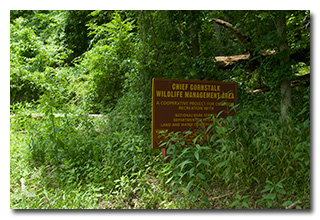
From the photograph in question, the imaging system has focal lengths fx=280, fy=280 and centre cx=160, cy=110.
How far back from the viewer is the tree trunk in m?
4.05

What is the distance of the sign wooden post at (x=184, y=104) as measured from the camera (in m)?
3.65

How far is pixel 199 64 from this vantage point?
4.85 m

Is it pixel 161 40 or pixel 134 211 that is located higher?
pixel 161 40

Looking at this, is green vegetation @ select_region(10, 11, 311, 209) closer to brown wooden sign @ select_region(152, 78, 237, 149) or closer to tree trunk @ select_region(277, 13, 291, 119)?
tree trunk @ select_region(277, 13, 291, 119)

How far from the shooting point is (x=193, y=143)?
3557mm

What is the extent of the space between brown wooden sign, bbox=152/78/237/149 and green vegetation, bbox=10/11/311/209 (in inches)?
7.3

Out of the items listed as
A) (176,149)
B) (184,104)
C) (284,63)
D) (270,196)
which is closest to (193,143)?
(176,149)

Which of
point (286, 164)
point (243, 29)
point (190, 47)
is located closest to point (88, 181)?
point (286, 164)

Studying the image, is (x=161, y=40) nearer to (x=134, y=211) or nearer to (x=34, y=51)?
(x=134, y=211)

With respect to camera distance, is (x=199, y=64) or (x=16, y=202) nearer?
(x=16, y=202)

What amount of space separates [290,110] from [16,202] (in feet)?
13.0

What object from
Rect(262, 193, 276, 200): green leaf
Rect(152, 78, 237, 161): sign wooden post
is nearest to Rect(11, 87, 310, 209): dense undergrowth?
Rect(262, 193, 276, 200): green leaf

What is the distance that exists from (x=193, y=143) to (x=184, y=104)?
1.87ft

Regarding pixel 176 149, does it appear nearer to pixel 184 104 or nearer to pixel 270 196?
pixel 184 104
